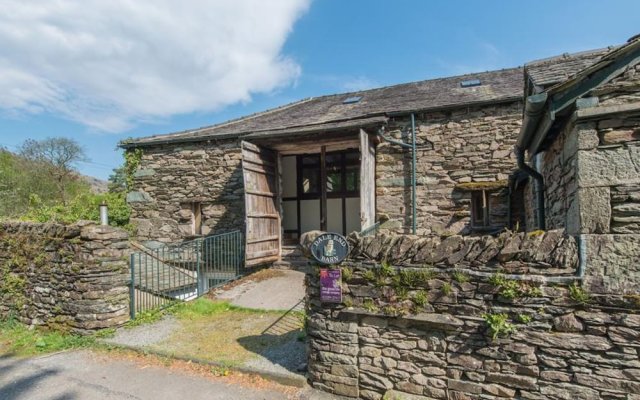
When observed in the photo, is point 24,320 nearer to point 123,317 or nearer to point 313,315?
point 123,317

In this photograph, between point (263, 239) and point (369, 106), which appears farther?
point (369, 106)

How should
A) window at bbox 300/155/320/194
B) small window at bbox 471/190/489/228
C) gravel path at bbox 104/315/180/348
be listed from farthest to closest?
window at bbox 300/155/320/194 → small window at bbox 471/190/489/228 → gravel path at bbox 104/315/180/348

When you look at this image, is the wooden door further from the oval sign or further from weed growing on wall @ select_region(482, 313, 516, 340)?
weed growing on wall @ select_region(482, 313, 516, 340)

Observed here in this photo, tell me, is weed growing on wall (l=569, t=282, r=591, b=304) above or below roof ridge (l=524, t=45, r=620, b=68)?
below

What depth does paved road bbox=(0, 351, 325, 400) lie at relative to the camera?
4.21 m

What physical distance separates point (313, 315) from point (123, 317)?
13.8 ft

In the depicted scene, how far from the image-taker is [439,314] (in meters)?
3.59

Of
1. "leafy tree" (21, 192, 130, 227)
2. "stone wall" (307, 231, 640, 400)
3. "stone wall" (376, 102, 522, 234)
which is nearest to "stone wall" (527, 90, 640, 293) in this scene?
"stone wall" (307, 231, 640, 400)

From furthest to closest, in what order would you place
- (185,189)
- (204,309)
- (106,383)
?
(185,189) → (204,309) → (106,383)

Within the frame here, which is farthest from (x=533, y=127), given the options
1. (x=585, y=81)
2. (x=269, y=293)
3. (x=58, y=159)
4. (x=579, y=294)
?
(x=58, y=159)

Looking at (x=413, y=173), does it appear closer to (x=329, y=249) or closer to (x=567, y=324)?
(x=329, y=249)

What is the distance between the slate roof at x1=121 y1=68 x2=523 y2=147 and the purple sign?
512 cm

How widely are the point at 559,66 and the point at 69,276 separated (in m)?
8.18

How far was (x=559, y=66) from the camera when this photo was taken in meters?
4.36
